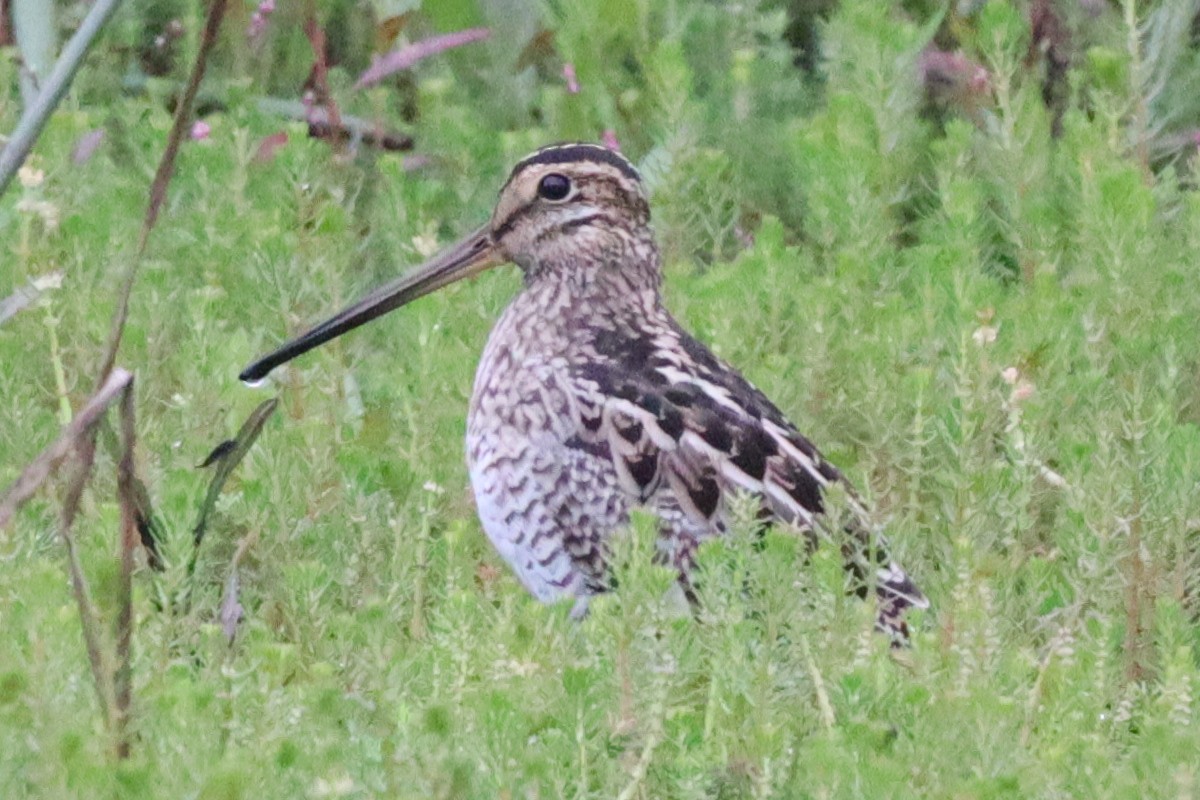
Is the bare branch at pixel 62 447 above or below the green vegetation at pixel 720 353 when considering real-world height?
above

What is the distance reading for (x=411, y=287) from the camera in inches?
190

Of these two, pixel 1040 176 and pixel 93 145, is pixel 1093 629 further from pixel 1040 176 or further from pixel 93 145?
pixel 93 145

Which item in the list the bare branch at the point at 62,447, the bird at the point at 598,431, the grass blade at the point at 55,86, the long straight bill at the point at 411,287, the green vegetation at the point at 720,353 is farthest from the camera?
the long straight bill at the point at 411,287

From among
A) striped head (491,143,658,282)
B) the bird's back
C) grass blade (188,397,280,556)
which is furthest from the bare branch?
striped head (491,143,658,282)

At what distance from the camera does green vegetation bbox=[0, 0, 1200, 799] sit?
3217 mm

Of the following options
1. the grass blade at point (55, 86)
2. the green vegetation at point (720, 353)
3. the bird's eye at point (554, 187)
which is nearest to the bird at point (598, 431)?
the bird's eye at point (554, 187)

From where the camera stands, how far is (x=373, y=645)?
3.45 meters

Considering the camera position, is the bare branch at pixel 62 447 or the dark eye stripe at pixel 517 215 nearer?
the bare branch at pixel 62 447

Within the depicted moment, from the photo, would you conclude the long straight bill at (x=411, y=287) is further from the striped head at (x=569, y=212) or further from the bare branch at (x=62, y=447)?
the bare branch at (x=62, y=447)

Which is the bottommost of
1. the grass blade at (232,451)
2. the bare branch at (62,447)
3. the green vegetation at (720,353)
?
the green vegetation at (720,353)

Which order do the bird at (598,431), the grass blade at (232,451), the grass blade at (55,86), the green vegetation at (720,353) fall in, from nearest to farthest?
the green vegetation at (720,353) → the grass blade at (55,86) → the grass blade at (232,451) → the bird at (598,431)

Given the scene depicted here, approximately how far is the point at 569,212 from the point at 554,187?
0.05m

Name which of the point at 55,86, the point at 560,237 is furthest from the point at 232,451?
the point at 560,237

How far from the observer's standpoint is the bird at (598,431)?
13.9ft
